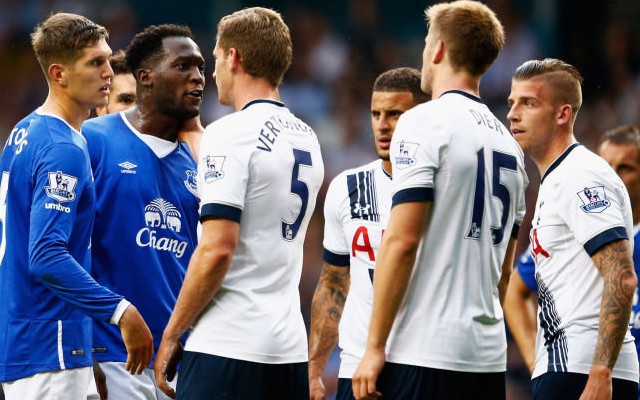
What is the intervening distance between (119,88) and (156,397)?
7.77 feet

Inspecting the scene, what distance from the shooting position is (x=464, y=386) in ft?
14.9

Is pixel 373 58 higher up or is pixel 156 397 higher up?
pixel 373 58

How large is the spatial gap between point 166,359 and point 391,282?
1056 mm

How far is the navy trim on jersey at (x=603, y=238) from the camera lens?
5277 millimetres

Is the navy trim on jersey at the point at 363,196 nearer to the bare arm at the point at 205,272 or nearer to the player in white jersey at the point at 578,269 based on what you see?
the player in white jersey at the point at 578,269

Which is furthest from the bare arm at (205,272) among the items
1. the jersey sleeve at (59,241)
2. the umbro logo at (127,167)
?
the umbro logo at (127,167)

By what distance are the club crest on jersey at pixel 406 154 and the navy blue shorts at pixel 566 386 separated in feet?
5.29

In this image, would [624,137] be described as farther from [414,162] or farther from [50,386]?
[50,386]

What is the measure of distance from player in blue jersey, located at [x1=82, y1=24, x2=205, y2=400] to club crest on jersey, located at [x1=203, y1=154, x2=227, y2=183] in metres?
0.94

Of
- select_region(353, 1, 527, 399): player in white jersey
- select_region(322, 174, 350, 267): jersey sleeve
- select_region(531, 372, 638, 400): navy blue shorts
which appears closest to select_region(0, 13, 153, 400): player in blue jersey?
select_region(353, 1, 527, 399): player in white jersey

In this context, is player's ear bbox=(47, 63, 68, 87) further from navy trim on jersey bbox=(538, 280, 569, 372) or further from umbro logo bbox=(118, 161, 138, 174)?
navy trim on jersey bbox=(538, 280, 569, 372)

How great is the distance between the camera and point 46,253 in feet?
15.9

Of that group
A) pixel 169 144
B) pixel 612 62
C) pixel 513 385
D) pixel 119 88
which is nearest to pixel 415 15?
pixel 612 62

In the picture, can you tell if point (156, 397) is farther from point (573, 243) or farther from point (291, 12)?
point (291, 12)
